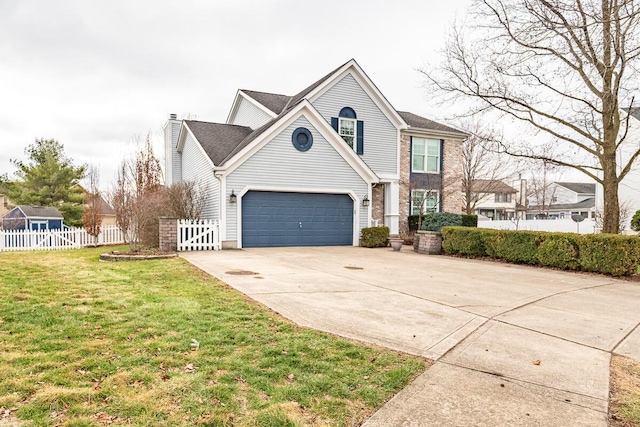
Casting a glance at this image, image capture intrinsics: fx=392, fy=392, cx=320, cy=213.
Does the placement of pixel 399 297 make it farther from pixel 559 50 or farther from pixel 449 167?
pixel 449 167

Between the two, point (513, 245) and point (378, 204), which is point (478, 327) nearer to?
point (513, 245)

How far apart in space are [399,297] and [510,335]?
2.07 m

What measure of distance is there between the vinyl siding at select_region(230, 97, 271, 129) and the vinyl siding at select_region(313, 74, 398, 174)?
8.97 feet

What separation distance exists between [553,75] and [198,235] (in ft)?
41.7

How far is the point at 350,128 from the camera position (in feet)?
62.8

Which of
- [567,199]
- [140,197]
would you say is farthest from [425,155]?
[567,199]

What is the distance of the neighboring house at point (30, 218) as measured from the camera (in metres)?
28.7

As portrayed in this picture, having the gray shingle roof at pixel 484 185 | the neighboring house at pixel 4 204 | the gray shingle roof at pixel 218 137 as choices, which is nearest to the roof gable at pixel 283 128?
the gray shingle roof at pixel 218 137

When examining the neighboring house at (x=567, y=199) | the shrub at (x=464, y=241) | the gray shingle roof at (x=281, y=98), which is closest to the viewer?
the shrub at (x=464, y=241)

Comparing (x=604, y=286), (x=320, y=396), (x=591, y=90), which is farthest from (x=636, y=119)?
(x=320, y=396)

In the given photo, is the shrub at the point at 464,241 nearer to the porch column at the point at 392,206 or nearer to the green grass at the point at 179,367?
the porch column at the point at 392,206

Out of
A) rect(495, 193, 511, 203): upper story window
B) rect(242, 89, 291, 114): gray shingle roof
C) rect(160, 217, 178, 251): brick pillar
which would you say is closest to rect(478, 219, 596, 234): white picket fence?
rect(242, 89, 291, 114): gray shingle roof

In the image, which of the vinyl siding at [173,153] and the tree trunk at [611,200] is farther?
the vinyl siding at [173,153]

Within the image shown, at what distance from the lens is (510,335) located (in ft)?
14.4
